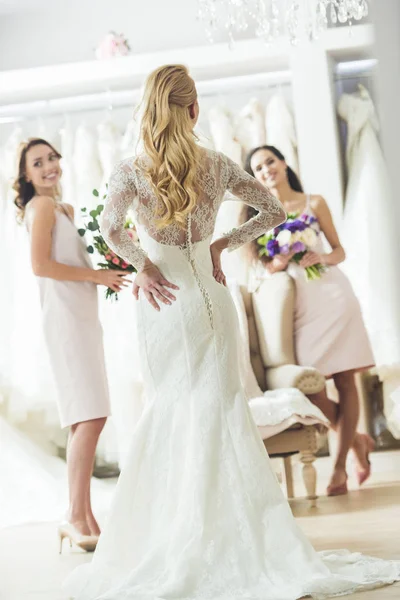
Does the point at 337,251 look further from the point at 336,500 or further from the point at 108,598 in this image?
the point at 108,598

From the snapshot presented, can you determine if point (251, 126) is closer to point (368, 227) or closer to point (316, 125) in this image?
point (316, 125)

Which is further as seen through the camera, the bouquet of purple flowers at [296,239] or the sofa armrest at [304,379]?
the bouquet of purple flowers at [296,239]

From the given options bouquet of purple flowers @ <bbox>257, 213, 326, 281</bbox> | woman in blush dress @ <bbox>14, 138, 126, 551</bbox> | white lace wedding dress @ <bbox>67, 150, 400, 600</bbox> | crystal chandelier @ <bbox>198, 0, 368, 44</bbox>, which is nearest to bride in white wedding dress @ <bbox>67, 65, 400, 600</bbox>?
white lace wedding dress @ <bbox>67, 150, 400, 600</bbox>

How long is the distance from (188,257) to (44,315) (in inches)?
45.2

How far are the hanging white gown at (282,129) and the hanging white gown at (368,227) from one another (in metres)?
0.34

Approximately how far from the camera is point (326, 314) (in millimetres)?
4742

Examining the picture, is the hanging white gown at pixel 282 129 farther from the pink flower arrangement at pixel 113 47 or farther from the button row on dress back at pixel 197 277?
the button row on dress back at pixel 197 277

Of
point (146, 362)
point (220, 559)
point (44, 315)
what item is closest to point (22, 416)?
point (44, 315)

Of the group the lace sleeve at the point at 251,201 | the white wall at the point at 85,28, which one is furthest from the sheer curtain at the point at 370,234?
the lace sleeve at the point at 251,201

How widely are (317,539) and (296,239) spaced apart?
1.83 m

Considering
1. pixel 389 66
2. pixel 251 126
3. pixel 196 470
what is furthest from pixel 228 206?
pixel 389 66

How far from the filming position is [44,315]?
140 inches

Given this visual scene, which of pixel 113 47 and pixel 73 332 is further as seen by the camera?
pixel 113 47

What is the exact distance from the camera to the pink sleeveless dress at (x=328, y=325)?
4.71m
